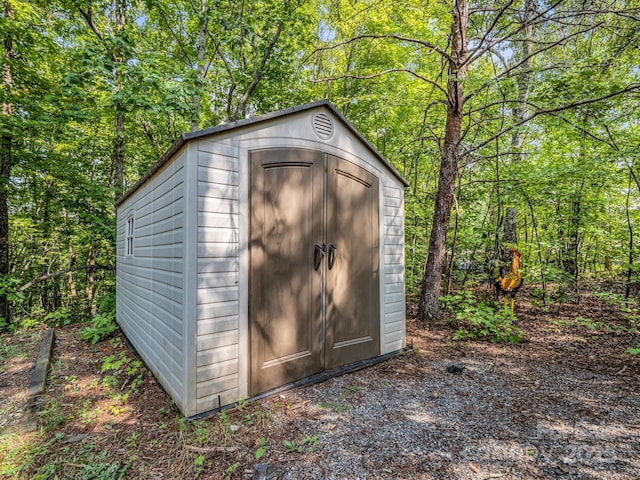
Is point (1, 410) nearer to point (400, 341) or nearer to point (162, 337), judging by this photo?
point (162, 337)

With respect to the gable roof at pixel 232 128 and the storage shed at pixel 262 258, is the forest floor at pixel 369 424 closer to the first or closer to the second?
the storage shed at pixel 262 258

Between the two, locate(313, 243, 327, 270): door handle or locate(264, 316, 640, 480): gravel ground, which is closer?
locate(264, 316, 640, 480): gravel ground

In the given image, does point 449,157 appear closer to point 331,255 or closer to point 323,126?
point 323,126

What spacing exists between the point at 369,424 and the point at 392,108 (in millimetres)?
6791

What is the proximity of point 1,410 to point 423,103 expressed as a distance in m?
7.96

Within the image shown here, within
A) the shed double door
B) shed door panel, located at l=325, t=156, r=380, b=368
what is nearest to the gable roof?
the shed double door

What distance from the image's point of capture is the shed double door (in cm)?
273

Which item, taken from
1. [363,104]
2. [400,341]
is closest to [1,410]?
[400,341]

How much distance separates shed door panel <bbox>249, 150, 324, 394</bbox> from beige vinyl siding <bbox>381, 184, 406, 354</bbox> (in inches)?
44.0

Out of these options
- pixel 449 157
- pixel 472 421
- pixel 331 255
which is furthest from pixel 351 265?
pixel 449 157

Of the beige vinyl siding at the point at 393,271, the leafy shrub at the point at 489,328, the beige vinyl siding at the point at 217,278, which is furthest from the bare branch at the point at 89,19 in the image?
the leafy shrub at the point at 489,328

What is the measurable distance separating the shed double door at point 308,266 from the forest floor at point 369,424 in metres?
0.35

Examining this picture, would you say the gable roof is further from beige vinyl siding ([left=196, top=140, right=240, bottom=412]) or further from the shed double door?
the shed double door

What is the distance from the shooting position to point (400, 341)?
400cm
